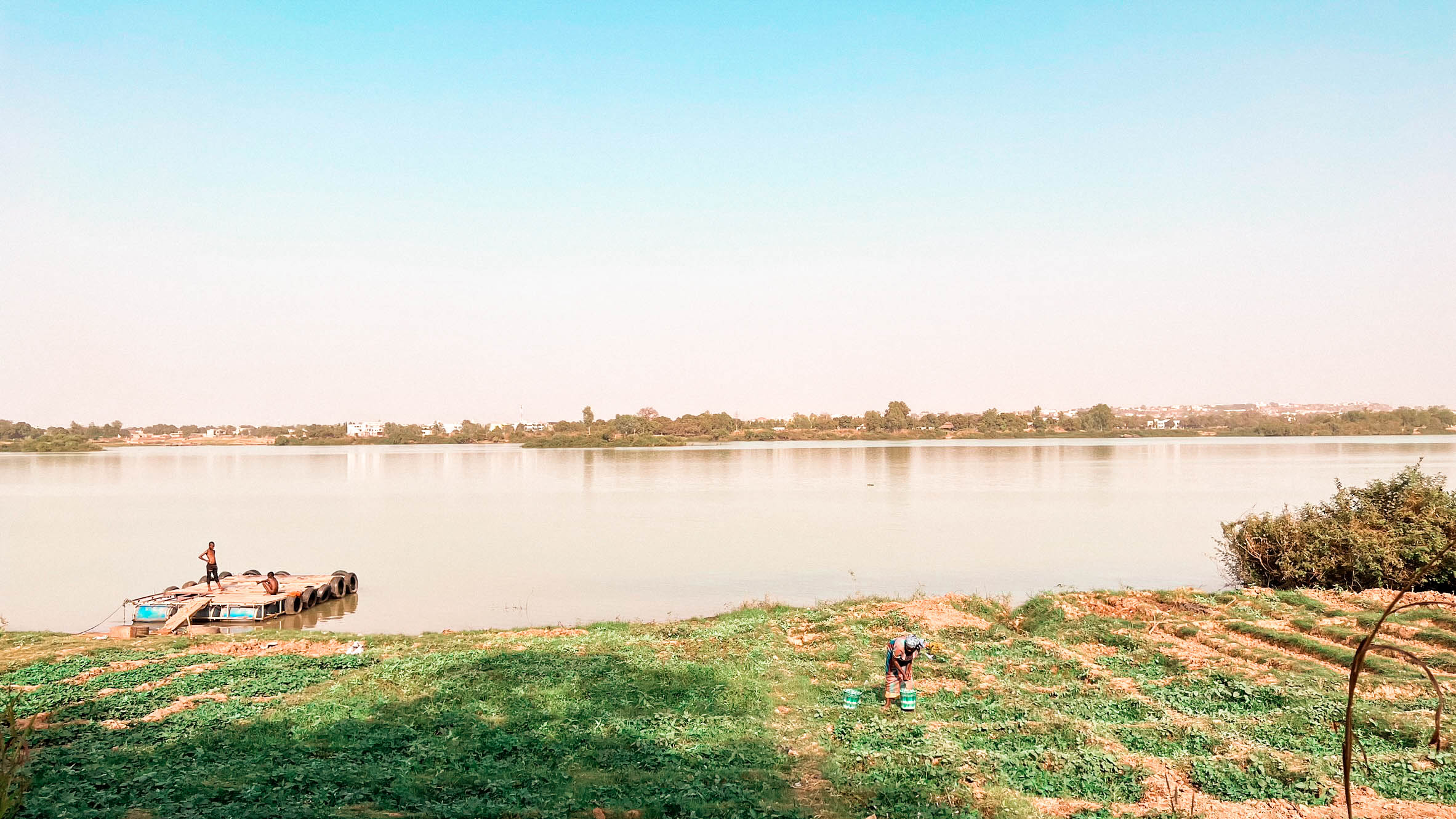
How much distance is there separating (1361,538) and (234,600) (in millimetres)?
28437

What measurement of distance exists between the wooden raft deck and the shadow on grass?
11.2m

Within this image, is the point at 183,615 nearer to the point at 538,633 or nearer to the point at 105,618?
the point at 105,618

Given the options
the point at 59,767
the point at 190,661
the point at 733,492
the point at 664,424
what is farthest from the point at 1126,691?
the point at 664,424

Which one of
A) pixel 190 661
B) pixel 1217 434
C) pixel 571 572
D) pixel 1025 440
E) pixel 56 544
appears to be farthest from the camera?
pixel 1217 434

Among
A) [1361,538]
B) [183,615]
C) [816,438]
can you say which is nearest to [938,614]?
[1361,538]

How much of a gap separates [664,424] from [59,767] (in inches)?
6172

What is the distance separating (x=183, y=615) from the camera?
846 inches

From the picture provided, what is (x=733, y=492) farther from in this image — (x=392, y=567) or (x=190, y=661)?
(x=190, y=661)

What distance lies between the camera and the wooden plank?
21.1m

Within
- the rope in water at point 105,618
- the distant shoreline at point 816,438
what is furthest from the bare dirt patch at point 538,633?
the distant shoreline at point 816,438

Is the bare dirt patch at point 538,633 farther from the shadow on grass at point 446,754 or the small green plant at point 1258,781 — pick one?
the small green plant at point 1258,781

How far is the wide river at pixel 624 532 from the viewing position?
1104 inches

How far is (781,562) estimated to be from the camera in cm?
3350

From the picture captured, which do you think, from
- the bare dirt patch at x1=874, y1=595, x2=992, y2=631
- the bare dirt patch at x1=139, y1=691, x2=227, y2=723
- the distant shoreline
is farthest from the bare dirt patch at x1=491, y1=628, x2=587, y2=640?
the distant shoreline
